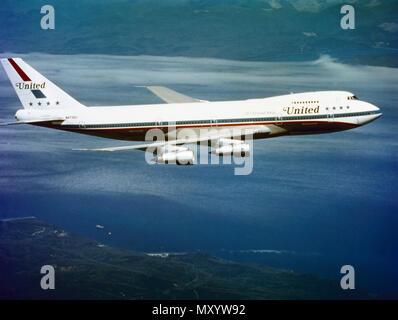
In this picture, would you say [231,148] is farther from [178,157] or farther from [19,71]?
[19,71]

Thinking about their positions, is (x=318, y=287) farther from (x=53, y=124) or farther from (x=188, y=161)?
(x=53, y=124)

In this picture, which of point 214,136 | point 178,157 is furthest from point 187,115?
point 178,157

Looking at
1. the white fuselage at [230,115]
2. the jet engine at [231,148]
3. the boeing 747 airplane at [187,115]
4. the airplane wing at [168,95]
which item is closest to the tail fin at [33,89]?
the boeing 747 airplane at [187,115]

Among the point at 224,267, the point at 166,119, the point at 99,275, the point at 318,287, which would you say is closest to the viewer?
the point at 166,119

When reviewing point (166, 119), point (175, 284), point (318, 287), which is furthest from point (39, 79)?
point (318, 287)

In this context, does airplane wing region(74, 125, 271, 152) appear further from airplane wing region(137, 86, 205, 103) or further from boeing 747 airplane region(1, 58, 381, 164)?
airplane wing region(137, 86, 205, 103)

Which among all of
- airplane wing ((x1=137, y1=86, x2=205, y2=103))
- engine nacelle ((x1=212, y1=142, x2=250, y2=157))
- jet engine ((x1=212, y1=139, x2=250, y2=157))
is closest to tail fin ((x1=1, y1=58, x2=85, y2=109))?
airplane wing ((x1=137, y1=86, x2=205, y2=103))
